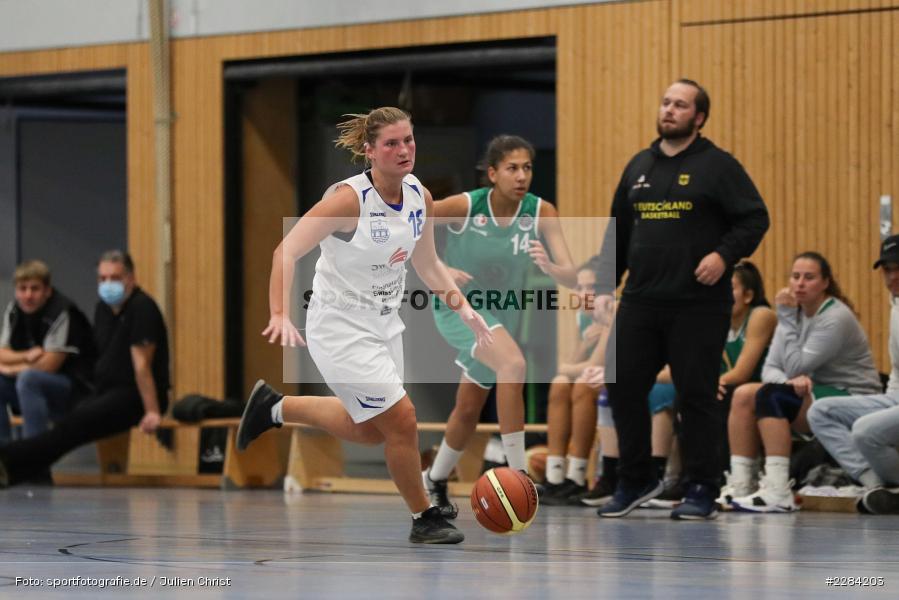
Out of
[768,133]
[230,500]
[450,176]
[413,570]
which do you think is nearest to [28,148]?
[450,176]

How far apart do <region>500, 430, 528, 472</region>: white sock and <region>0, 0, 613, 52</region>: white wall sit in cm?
401

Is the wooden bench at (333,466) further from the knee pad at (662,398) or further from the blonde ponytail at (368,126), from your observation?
the blonde ponytail at (368,126)

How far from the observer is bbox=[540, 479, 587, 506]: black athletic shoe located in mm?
8695

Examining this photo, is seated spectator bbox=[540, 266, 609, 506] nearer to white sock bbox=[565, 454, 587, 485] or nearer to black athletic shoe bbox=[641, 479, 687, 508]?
white sock bbox=[565, 454, 587, 485]

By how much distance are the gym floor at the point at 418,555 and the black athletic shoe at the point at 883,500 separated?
0.14 metres

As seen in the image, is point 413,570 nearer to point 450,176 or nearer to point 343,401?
point 343,401

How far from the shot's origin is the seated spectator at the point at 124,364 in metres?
10.6

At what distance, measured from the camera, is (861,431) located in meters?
7.71

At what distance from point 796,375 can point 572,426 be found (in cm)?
147

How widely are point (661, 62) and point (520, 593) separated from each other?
6.59 m

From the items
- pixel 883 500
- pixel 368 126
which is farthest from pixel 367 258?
pixel 883 500

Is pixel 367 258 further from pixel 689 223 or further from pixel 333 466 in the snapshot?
pixel 333 466

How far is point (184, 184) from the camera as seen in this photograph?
12008 millimetres

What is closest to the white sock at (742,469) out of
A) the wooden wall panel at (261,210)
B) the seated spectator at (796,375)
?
the seated spectator at (796,375)
